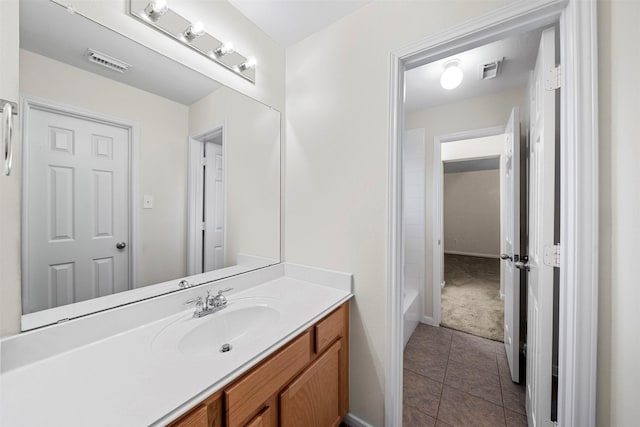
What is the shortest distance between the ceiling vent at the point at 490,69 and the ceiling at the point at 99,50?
2.07 meters

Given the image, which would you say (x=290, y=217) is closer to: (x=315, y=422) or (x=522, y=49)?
(x=315, y=422)

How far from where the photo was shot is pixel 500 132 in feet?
7.56

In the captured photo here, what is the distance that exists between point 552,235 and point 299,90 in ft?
5.24

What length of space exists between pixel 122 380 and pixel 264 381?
1.34 ft

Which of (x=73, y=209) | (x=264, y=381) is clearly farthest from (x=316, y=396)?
(x=73, y=209)

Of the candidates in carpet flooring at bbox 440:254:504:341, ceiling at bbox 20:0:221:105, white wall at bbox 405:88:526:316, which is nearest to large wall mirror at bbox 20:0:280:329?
ceiling at bbox 20:0:221:105

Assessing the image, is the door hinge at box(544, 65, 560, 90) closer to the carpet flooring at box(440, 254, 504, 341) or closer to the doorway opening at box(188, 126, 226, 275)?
the doorway opening at box(188, 126, 226, 275)

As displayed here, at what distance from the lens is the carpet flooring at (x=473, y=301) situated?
257cm

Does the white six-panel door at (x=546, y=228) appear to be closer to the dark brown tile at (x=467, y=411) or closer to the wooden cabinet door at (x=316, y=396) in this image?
the dark brown tile at (x=467, y=411)

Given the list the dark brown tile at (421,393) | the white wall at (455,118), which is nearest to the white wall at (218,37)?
the white wall at (455,118)

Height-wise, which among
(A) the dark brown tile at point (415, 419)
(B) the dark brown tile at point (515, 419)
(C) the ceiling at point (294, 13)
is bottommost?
(A) the dark brown tile at point (415, 419)

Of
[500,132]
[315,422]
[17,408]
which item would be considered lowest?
[315,422]

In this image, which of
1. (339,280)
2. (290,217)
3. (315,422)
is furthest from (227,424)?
(290,217)

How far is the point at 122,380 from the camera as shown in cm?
66
